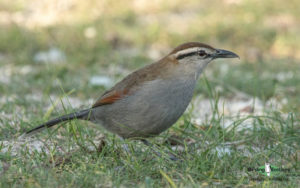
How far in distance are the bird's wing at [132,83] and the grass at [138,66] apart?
0.38 metres

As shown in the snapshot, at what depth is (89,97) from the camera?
23.6 ft

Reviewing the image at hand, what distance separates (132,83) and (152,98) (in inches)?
13.1

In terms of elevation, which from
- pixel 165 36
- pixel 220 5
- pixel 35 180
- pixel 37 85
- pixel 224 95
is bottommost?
pixel 35 180

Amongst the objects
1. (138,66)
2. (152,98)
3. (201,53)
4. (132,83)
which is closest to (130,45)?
(138,66)

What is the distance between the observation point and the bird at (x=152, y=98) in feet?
15.8

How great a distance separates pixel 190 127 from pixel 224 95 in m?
2.23

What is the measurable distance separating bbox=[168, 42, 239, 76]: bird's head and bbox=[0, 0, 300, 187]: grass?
20.6 inches

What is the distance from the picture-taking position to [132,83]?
5.05 metres

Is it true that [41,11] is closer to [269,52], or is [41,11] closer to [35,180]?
[269,52]

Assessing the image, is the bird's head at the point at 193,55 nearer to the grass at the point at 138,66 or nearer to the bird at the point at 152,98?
the bird at the point at 152,98

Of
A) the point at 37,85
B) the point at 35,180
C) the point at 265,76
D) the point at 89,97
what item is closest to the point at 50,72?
the point at 37,85

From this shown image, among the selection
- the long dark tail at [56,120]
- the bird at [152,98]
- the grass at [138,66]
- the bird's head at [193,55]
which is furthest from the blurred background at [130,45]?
the bird's head at [193,55]

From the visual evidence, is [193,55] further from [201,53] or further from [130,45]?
[130,45]

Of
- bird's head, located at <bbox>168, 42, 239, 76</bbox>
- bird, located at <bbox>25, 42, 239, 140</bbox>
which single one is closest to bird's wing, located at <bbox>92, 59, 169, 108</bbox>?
bird, located at <bbox>25, 42, 239, 140</bbox>
